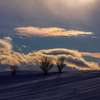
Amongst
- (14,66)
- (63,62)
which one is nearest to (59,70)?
(63,62)

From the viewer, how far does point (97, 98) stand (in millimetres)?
6898

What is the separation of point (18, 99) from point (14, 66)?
1945cm

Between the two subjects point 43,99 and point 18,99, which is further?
point 18,99

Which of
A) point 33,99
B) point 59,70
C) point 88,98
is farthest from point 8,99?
point 59,70

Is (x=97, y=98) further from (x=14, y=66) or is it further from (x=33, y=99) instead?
(x=14, y=66)

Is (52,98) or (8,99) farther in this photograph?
(8,99)

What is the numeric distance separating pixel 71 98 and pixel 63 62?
63.0ft

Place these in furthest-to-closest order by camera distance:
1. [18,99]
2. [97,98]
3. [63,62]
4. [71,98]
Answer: [63,62], [18,99], [71,98], [97,98]

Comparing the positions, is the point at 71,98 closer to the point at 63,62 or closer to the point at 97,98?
the point at 97,98

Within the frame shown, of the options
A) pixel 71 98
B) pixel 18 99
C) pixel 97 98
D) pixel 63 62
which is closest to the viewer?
pixel 97 98

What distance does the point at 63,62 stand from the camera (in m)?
26.6

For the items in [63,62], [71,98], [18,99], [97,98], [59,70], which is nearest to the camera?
[97,98]

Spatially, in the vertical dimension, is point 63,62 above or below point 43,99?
above

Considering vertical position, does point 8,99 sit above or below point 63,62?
below
